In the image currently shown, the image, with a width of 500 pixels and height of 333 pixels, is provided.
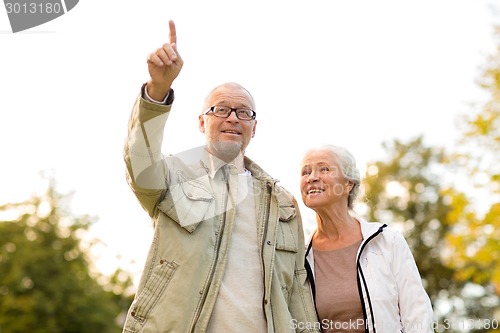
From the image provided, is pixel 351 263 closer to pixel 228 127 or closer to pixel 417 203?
pixel 228 127

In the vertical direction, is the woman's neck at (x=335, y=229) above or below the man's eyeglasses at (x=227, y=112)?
below

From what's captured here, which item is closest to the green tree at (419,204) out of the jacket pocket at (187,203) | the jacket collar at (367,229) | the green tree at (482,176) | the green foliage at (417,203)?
the green foliage at (417,203)

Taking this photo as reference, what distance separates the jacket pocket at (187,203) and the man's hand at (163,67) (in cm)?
57

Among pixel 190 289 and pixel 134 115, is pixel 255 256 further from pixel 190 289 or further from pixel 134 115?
pixel 134 115

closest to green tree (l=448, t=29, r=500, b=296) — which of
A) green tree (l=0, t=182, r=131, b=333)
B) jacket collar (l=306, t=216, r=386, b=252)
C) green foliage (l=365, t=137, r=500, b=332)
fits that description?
green foliage (l=365, t=137, r=500, b=332)

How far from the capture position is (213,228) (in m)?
3.27

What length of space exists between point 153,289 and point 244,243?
0.53m

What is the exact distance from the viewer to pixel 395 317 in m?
3.60

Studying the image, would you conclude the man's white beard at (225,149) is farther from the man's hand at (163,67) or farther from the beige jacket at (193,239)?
the man's hand at (163,67)

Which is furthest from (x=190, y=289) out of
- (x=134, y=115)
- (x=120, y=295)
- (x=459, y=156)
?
(x=120, y=295)

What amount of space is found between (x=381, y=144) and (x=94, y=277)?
12935 millimetres

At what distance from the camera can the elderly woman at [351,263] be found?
355 cm

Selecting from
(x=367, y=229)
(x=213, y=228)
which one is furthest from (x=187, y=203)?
(x=367, y=229)

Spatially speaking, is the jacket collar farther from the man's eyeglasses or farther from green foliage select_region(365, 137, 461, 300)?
green foliage select_region(365, 137, 461, 300)
